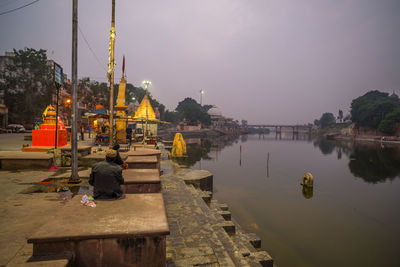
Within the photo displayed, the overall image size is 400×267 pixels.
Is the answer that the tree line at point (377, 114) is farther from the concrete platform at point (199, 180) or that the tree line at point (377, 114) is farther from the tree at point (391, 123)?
the concrete platform at point (199, 180)

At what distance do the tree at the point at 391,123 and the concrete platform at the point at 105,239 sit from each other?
7413 cm

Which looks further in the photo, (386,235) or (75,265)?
(386,235)

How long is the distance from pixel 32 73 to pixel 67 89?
197 inches

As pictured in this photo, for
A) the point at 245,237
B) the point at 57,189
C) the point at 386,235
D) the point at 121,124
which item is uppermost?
the point at 121,124

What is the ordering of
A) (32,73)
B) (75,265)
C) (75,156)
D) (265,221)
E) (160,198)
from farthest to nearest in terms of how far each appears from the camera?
(32,73) < (265,221) < (75,156) < (160,198) < (75,265)

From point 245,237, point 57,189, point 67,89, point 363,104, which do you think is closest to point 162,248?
point 245,237

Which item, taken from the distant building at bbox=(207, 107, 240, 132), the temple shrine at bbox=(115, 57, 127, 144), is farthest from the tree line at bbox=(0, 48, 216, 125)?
the distant building at bbox=(207, 107, 240, 132)

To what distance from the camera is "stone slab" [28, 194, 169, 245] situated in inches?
98.9

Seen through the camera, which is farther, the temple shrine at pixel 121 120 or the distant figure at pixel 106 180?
the temple shrine at pixel 121 120

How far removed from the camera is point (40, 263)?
2262 millimetres

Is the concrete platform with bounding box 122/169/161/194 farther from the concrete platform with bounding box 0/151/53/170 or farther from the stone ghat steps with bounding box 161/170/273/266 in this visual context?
the concrete platform with bounding box 0/151/53/170

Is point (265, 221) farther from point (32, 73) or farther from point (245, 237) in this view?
point (32, 73)

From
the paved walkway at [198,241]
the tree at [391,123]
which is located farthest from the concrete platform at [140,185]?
the tree at [391,123]

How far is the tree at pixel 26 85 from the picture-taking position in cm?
3186
